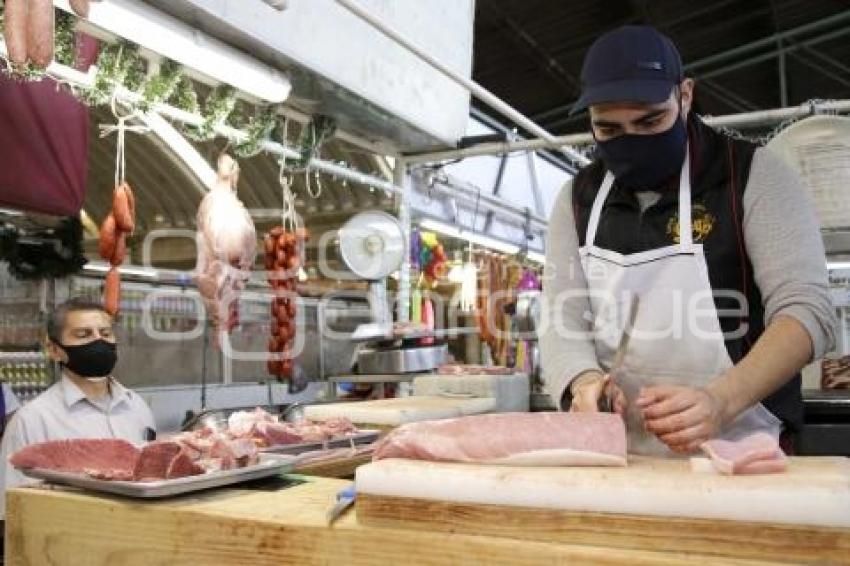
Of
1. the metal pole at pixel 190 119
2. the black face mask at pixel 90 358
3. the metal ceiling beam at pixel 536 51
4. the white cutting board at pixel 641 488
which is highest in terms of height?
the metal ceiling beam at pixel 536 51

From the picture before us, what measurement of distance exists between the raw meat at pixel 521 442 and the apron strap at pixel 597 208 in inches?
34.2

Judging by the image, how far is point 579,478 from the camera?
4.41 feet

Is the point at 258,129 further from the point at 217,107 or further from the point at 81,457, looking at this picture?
the point at 81,457

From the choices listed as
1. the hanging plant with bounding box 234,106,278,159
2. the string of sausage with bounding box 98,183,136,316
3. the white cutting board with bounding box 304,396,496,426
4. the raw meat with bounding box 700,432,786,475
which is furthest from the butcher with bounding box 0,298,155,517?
the raw meat with bounding box 700,432,786,475

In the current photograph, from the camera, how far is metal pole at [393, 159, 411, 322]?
739cm

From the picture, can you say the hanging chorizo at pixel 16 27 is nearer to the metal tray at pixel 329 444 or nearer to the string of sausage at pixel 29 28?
the string of sausage at pixel 29 28

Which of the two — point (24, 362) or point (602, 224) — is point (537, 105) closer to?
point (24, 362)

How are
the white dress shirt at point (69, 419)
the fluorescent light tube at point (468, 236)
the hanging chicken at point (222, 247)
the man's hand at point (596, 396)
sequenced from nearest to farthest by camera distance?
the man's hand at point (596, 396)
the white dress shirt at point (69, 419)
the hanging chicken at point (222, 247)
the fluorescent light tube at point (468, 236)

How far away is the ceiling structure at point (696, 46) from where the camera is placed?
427 inches

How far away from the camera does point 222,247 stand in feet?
17.2

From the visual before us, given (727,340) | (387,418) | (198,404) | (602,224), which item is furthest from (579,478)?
(198,404)

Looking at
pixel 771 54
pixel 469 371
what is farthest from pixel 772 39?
pixel 469 371

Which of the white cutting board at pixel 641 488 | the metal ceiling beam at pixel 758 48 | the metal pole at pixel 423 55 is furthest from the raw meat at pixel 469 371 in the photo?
the metal ceiling beam at pixel 758 48

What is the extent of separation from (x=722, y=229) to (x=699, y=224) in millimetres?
63
